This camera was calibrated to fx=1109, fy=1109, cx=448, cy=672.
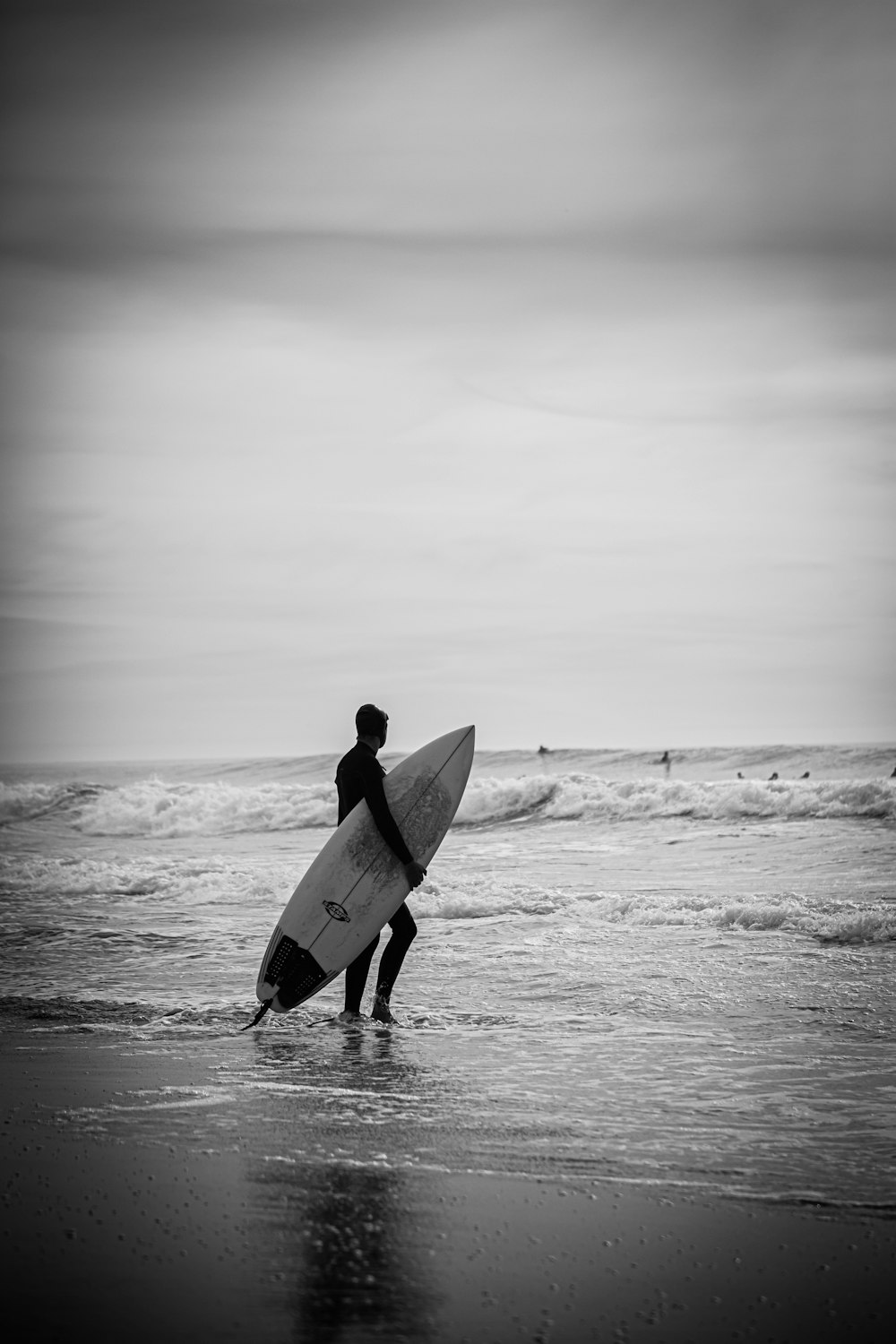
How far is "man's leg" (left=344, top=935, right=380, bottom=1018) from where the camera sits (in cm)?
526

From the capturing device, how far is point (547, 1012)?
548 centimetres

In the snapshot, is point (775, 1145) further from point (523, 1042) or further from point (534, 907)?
point (534, 907)

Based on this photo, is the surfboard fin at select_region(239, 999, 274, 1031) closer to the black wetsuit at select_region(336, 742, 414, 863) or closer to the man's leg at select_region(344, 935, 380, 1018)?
the man's leg at select_region(344, 935, 380, 1018)

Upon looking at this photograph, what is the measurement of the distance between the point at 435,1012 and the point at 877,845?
10186mm

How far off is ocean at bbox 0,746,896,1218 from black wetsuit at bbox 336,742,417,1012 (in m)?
0.22

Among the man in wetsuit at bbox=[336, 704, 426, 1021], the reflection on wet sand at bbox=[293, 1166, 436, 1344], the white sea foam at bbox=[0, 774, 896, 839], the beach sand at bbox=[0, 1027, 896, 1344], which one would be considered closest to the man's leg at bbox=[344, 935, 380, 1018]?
the man in wetsuit at bbox=[336, 704, 426, 1021]

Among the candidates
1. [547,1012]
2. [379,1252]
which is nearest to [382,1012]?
[547,1012]

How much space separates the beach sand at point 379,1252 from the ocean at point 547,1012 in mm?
144

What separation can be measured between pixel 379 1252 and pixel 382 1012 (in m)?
2.75

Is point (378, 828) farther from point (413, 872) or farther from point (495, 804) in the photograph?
point (495, 804)

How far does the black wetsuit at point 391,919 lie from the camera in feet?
17.0

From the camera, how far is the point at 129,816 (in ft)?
82.8

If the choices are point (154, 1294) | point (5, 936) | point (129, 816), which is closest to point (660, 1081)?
point (154, 1294)

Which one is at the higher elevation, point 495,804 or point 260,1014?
point 495,804
